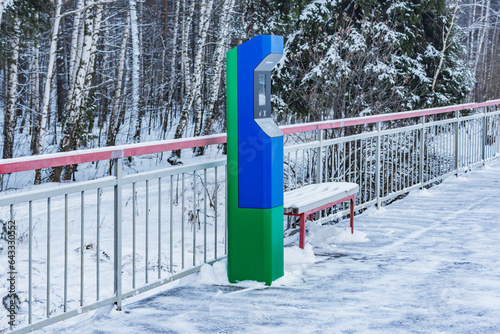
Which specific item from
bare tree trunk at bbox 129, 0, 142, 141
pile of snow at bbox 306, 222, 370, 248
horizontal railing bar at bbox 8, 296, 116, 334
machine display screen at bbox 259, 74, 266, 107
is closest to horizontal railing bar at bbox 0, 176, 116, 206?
horizontal railing bar at bbox 8, 296, 116, 334

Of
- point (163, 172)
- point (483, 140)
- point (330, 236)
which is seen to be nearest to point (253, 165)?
point (163, 172)

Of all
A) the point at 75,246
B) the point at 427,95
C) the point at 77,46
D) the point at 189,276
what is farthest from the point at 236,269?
the point at 77,46

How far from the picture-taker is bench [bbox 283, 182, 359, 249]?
18.7 feet

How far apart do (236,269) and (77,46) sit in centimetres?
1638

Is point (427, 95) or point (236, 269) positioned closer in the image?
point (236, 269)

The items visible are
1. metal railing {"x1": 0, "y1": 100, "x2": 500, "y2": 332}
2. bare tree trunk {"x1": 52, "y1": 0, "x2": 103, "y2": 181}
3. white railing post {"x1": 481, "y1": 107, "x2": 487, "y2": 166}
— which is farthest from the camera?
bare tree trunk {"x1": 52, "y1": 0, "x2": 103, "y2": 181}

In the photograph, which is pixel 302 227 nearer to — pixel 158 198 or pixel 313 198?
pixel 313 198

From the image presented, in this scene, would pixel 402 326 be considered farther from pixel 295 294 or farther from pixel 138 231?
pixel 138 231

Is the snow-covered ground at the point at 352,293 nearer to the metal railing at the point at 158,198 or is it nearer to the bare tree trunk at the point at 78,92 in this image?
the metal railing at the point at 158,198

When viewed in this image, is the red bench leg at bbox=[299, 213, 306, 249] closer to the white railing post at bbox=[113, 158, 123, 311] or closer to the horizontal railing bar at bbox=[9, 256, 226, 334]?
the horizontal railing bar at bbox=[9, 256, 226, 334]

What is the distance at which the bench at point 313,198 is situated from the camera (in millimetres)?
5711

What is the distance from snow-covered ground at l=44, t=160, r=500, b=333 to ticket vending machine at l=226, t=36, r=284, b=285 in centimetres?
21

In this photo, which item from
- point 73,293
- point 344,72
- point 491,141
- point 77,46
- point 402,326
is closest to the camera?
point 402,326

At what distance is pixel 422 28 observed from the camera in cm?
1708
